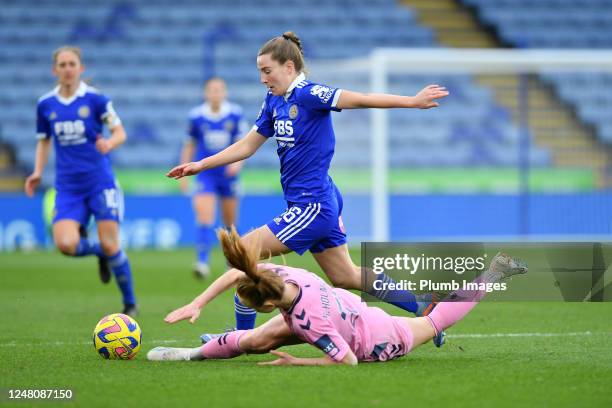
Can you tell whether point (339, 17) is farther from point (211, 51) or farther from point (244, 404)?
point (244, 404)

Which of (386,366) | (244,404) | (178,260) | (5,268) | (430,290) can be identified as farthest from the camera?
(178,260)

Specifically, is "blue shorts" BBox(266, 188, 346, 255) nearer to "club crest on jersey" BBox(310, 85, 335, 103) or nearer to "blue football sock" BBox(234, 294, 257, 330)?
"blue football sock" BBox(234, 294, 257, 330)

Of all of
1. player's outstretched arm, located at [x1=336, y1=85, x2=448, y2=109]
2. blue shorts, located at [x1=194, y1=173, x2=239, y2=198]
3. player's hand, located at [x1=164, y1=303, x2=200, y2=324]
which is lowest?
player's hand, located at [x1=164, y1=303, x2=200, y2=324]

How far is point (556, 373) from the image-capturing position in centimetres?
664

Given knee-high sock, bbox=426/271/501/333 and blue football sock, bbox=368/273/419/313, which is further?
blue football sock, bbox=368/273/419/313

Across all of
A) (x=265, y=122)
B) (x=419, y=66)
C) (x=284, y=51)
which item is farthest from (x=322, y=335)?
(x=419, y=66)

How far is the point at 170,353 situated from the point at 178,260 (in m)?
10.4

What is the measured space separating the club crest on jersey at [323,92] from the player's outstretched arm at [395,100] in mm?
112

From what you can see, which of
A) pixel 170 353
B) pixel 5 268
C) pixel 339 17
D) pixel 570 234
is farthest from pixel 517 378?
pixel 339 17

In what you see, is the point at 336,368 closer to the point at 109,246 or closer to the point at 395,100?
the point at 395,100

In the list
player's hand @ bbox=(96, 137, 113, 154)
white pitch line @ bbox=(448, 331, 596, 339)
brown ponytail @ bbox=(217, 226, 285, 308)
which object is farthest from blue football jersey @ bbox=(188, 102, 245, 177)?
brown ponytail @ bbox=(217, 226, 285, 308)

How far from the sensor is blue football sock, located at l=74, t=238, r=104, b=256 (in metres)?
10.9

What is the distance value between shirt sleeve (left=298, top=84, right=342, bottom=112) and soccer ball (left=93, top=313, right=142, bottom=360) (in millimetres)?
1915

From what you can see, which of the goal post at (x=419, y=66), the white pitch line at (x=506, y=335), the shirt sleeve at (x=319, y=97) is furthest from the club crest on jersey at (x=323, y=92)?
the goal post at (x=419, y=66)
